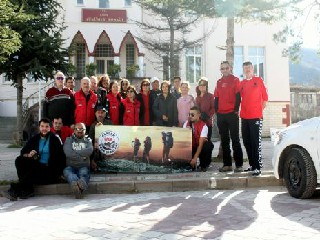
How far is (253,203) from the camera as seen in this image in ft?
20.5

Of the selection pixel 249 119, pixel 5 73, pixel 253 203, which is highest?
pixel 5 73

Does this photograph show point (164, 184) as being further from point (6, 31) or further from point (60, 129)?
point (6, 31)

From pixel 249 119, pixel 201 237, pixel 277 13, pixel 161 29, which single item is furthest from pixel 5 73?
pixel 201 237

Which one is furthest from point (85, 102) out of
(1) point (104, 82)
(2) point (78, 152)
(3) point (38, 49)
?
(3) point (38, 49)

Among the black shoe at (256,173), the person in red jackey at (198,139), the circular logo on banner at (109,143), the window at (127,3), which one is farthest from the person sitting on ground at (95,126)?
the window at (127,3)

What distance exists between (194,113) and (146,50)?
54.0 ft

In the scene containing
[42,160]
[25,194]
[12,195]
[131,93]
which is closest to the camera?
[12,195]

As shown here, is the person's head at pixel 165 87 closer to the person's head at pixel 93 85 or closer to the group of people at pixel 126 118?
the group of people at pixel 126 118

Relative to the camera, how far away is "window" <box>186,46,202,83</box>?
25.1 meters

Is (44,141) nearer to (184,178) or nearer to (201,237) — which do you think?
(184,178)

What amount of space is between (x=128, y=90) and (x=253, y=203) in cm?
377

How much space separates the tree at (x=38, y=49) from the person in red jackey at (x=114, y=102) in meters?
8.15

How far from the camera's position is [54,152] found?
7.54m

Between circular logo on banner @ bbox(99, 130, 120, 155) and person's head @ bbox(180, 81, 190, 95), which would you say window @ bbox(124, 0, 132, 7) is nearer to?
person's head @ bbox(180, 81, 190, 95)
